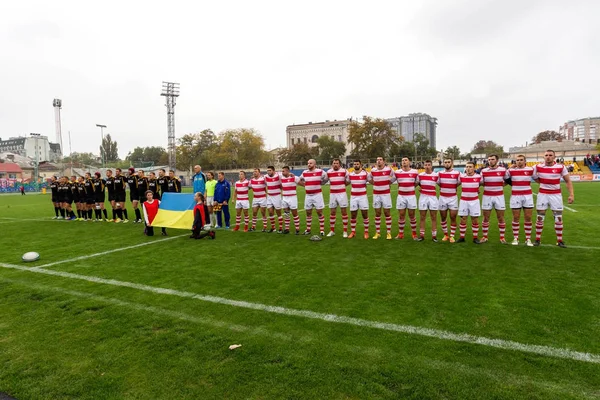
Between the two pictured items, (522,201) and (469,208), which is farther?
(469,208)

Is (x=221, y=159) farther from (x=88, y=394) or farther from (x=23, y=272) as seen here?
(x=88, y=394)

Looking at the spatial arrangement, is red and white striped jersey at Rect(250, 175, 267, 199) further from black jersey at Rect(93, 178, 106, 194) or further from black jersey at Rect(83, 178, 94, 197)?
black jersey at Rect(83, 178, 94, 197)

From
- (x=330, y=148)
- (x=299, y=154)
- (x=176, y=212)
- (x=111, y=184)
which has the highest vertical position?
(x=330, y=148)

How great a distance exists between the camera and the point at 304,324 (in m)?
3.98

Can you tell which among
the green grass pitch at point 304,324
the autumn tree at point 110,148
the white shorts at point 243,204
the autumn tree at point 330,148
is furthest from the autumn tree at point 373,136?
the autumn tree at point 110,148

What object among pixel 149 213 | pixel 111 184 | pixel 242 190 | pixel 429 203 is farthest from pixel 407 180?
pixel 111 184

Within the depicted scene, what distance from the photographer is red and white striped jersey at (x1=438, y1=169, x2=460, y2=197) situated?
26.2 ft

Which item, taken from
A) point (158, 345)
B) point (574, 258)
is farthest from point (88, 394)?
point (574, 258)

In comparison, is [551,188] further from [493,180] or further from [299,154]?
[299,154]

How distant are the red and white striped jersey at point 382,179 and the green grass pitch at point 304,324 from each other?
1.85m

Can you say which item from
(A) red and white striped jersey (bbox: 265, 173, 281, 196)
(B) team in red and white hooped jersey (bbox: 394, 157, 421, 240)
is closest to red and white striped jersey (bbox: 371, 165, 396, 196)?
(B) team in red and white hooped jersey (bbox: 394, 157, 421, 240)

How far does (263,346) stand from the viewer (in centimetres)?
353

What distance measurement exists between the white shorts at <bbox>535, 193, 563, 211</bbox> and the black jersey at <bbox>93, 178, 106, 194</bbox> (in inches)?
534

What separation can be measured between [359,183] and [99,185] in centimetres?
995
